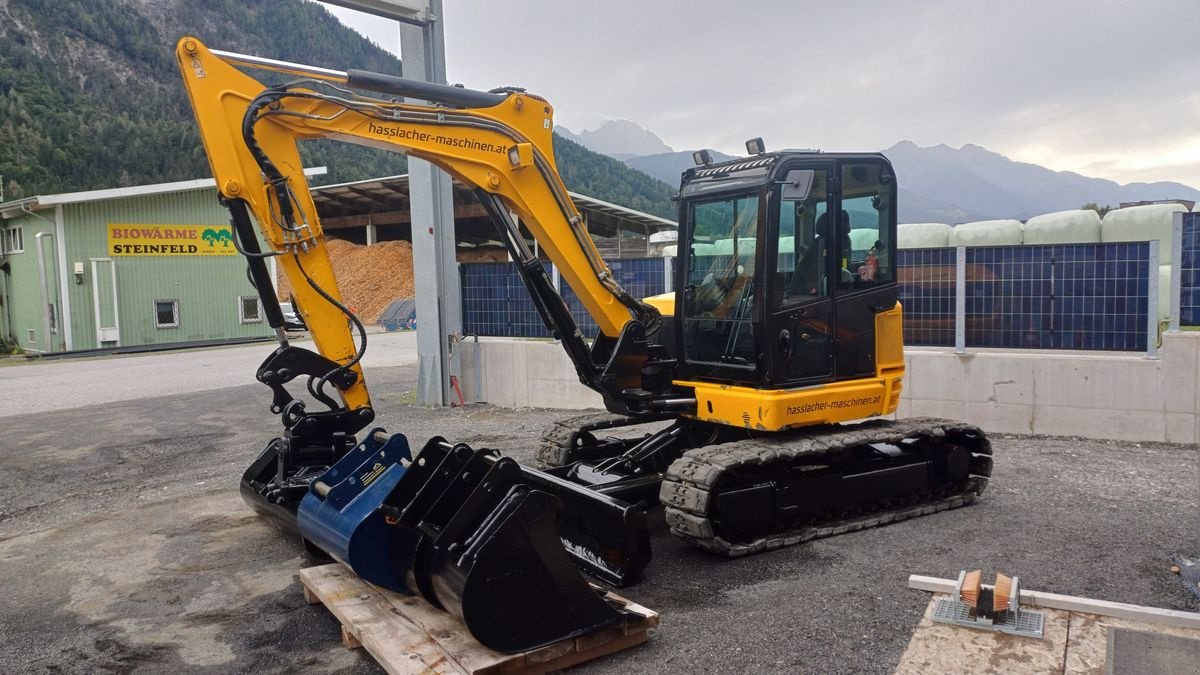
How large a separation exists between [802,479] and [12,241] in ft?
95.6

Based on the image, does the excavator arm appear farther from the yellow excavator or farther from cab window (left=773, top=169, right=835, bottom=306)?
cab window (left=773, top=169, right=835, bottom=306)

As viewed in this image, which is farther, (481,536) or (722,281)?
(722,281)

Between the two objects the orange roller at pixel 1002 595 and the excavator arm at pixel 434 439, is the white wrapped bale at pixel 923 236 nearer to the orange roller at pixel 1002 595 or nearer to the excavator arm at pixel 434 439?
the excavator arm at pixel 434 439

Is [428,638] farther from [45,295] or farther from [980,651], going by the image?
[45,295]

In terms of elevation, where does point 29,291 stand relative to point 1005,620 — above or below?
above

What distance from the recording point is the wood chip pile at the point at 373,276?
37938 millimetres

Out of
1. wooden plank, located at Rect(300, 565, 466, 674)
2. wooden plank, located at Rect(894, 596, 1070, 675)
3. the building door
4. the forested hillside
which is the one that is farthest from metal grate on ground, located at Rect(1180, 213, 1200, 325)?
the forested hillside

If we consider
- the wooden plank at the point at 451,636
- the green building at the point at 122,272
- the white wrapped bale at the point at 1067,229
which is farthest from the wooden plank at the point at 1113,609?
the green building at the point at 122,272

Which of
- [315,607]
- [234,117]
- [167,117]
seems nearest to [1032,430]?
[315,607]

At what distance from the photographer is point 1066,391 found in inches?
373

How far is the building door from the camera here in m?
25.4

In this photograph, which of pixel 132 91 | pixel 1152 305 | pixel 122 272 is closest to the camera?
pixel 1152 305

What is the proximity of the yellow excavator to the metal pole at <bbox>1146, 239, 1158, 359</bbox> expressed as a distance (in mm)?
3323

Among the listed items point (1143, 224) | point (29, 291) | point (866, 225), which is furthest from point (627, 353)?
point (29, 291)
